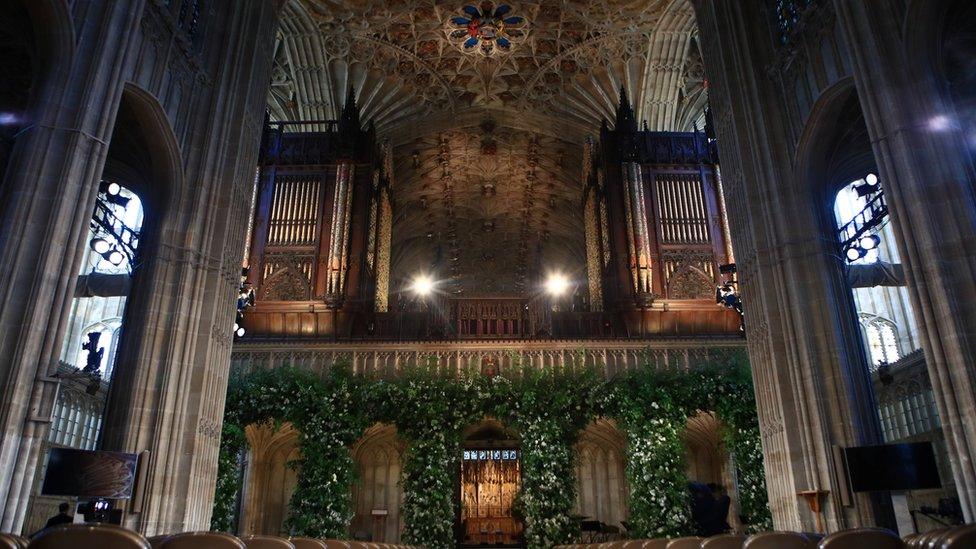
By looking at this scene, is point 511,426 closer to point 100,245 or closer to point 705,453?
point 705,453

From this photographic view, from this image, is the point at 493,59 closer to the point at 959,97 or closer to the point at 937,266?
the point at 959,97

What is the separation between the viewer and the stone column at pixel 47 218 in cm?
588

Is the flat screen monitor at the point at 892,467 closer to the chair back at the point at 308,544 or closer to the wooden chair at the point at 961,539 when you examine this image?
the wooden chair at the point at 961,539

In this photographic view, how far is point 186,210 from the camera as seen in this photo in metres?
9.77

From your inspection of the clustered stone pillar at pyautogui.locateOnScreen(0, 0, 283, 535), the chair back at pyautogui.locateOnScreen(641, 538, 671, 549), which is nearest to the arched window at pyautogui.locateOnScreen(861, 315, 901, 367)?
the clustered stone pillar at pyautogui.locateOnScreen(0, 0, 283, 535)

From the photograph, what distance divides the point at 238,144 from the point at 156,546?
942 centimetres

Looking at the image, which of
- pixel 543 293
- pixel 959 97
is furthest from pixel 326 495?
pixel 959 97

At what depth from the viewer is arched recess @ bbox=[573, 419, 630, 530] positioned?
16.4 metres

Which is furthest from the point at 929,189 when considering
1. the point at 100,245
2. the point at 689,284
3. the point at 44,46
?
the point at 100,245

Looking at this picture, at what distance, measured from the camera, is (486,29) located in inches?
808

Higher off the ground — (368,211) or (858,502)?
(368,211)

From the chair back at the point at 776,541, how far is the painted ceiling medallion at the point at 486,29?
63.9 ft

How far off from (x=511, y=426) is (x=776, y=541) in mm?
10747

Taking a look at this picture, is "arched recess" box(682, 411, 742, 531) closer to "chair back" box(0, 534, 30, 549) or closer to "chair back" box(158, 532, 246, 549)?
"chair back" box(158, 532, 246, 549)
